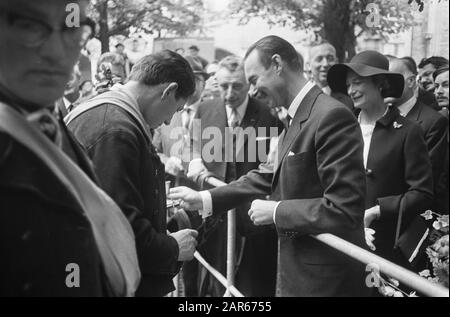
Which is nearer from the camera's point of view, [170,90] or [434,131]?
[170,90]

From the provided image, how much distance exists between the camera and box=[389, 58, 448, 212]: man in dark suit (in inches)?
190

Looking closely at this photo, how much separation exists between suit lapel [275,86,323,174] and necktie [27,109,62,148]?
5.27 feet

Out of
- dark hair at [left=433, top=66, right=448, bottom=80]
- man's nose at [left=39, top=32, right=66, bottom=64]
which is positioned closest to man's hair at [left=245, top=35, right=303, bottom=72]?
man's nose at [left=39, top=32, right=66, bottom=64]

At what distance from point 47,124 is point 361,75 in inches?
105

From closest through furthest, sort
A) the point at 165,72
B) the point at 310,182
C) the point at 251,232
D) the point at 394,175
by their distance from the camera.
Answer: the point at 165,72
the point at 310,182
the point at 394,175
the point at 251,232

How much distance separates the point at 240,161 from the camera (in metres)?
4.90

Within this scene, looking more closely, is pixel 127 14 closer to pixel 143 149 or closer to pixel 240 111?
pixel 240 111

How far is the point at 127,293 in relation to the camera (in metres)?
1.72

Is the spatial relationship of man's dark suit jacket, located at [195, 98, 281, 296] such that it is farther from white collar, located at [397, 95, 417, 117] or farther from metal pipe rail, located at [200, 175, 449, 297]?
metal pipe rail, located at [200, 175, 449, 297]

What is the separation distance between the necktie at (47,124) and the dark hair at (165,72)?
47.5 inches

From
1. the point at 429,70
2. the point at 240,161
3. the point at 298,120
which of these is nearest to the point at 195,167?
the point at 240,161

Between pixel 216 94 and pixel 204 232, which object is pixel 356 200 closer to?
pixel 204 232
